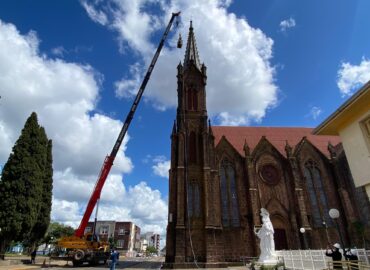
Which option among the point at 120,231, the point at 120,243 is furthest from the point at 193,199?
the point at 120,231

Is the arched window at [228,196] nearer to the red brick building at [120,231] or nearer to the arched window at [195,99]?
the arched window at [195,99]

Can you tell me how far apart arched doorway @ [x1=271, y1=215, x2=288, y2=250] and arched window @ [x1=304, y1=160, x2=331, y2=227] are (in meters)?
3.72

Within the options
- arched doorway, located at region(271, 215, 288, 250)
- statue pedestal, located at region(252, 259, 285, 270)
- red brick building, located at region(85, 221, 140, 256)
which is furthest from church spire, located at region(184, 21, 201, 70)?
red brick building, located at region(85, 221, 140, 256)

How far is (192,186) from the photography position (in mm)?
30078

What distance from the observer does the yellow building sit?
9352mm

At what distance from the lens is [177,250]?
26609mm

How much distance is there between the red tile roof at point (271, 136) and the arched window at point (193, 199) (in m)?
8.33

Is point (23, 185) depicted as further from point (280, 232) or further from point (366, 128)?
point (280, 232)

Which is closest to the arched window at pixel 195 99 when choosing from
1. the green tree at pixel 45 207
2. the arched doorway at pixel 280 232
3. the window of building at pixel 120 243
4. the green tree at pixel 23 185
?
the arched doorway at pixel 280 232

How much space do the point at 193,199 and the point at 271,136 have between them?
1701cm

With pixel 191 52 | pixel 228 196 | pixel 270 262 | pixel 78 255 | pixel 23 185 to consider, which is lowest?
pixel 270 262

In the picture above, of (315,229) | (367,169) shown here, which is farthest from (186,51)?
(367,169)

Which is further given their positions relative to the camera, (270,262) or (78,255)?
(78,255)

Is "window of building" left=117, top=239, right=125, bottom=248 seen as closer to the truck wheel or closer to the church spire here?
the truck wheel
